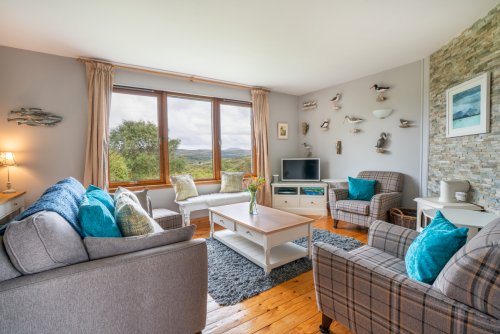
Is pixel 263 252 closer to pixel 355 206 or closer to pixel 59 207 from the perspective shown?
pixel 355 206

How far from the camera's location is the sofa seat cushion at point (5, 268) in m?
0.92

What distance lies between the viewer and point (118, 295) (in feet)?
3.64

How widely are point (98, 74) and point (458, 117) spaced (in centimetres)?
451

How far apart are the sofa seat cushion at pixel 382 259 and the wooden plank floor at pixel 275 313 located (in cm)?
49

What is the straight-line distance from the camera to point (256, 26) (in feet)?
7.65

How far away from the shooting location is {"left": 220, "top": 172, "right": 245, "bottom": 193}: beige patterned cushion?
4059 mm

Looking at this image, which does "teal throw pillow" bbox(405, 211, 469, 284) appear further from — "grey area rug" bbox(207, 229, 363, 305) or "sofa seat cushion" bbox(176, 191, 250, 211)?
"sofa seat cushion" bbox(176, 191, 250, 211)

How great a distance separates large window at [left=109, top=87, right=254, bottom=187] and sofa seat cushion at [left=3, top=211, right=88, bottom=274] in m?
2.58

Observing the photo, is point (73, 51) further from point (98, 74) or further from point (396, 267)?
point (396, 267)

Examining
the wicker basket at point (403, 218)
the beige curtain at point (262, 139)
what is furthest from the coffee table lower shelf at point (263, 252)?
the beige curtain at point (262, 139)

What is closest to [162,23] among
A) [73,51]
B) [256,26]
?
[256,26]

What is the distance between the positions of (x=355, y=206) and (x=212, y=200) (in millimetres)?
2099

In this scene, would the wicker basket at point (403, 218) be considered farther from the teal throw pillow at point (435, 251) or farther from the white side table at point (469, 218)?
the teal throw pillow at point (435, 251)

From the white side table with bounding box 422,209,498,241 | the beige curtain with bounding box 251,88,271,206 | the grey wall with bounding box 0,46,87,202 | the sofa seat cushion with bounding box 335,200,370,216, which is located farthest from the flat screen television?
the grey wall with bounding box 0,46,87,202
